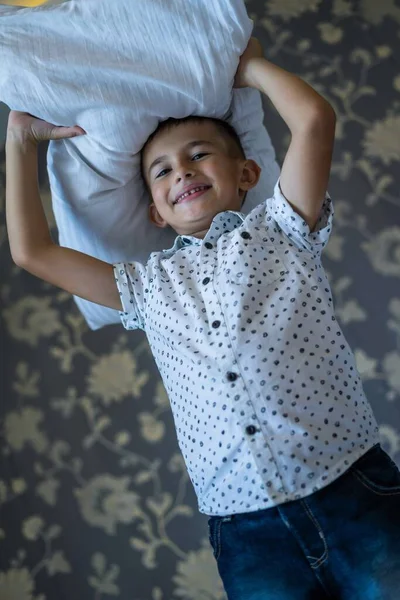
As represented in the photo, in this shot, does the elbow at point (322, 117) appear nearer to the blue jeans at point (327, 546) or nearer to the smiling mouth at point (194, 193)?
the smiling mouth at point (194, 193)

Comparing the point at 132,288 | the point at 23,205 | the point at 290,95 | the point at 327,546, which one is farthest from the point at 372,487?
the point at 23,205

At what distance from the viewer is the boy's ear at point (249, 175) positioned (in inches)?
51.6

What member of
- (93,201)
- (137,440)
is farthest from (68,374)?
(93,201)

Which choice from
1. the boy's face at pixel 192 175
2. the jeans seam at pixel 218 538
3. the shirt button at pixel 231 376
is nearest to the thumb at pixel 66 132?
the boy's face at pixel 192 175

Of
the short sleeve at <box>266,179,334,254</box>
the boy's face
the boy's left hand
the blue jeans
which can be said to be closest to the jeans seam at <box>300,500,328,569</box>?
the blue jeans

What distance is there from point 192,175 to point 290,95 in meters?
0.21

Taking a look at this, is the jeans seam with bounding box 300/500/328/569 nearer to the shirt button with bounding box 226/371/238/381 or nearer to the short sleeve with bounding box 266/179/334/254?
the shirt button with bounding box 226/371/238/381

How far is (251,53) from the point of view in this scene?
122 cm

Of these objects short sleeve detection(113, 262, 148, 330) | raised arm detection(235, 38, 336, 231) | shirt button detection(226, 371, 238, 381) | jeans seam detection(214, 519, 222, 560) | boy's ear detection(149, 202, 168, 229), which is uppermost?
raised arm detection(235, 38, 336, 231)

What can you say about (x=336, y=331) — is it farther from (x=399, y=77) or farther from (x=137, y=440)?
(x=399, y=77)

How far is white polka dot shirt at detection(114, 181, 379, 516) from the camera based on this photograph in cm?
102

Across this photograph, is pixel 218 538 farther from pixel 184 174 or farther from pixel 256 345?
pixel 184 174

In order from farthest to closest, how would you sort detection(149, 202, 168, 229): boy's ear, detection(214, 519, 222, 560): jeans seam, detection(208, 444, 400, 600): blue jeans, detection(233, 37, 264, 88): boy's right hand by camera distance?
detection(149, 202, 168, 229): boy's ear
detection(233, 37, 264, 88): boy's right hand
detection(214, 519, 222, 560): jeans seam
detection(208, 444, 400, 600): blue jeans

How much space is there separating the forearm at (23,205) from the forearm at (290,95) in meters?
0.42
